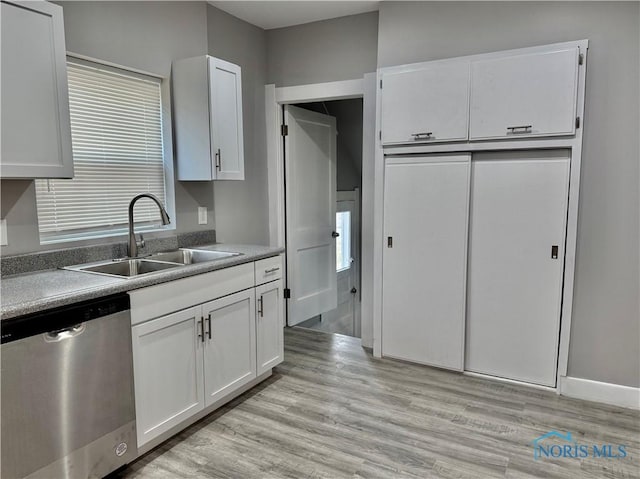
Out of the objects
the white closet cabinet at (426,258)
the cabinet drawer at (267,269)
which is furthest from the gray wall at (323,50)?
the cabinet drawer at (267,269)

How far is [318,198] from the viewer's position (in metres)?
4.31

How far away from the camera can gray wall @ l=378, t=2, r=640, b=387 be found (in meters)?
2.51

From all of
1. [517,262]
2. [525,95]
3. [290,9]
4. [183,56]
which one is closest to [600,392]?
[517,262]

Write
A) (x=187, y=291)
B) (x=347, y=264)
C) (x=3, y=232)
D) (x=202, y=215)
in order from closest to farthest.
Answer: (x=3, y=232), (x=187, y=291), (x=202, y=215), (x=347, y=264)

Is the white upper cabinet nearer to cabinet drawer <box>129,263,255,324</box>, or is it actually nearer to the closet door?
cabinet drawer <box>129,263,255,324</box>

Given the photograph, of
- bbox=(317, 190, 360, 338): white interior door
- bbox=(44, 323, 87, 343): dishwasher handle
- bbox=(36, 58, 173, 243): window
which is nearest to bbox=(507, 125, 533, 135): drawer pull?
→ bbox=(36, 58, 173, 243): window

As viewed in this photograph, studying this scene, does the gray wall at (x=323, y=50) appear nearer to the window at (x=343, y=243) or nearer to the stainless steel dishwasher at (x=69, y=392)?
the window at (x=343, y=243)

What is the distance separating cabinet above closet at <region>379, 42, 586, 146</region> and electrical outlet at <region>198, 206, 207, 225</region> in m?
1.40

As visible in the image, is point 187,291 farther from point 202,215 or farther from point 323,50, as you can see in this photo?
point 323,50

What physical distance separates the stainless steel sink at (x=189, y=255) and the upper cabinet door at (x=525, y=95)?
5.91ft

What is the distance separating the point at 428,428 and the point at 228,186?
7.35ft

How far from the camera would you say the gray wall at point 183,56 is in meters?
2.19

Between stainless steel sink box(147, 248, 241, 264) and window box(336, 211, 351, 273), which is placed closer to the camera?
stainless steel sink box(147, 248, 241, 264)

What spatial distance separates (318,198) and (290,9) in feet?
5.50
